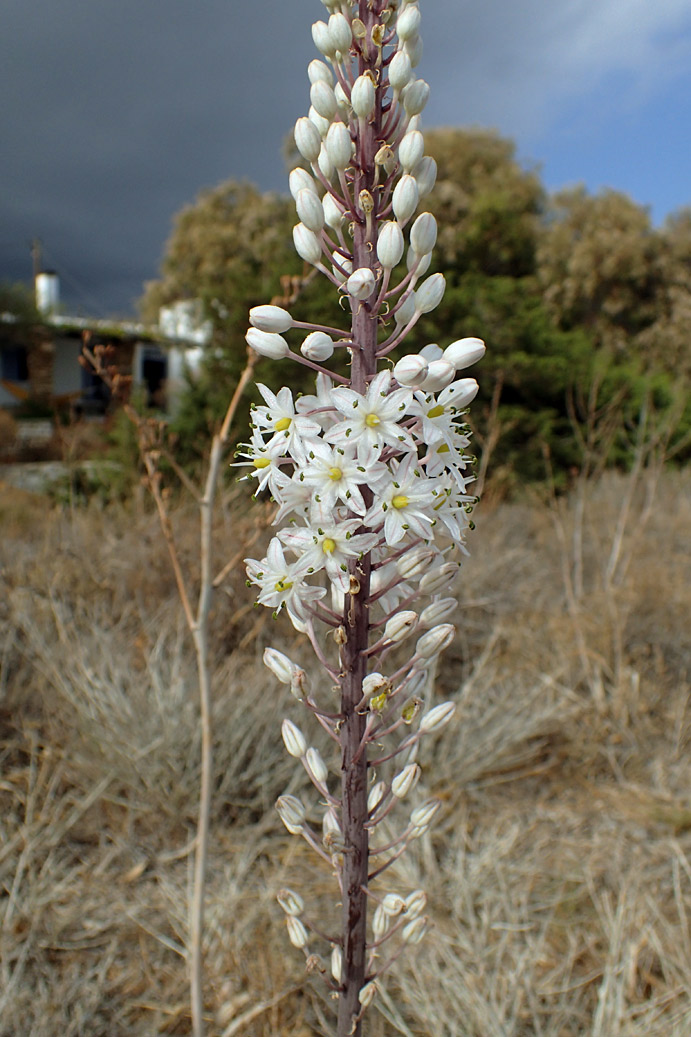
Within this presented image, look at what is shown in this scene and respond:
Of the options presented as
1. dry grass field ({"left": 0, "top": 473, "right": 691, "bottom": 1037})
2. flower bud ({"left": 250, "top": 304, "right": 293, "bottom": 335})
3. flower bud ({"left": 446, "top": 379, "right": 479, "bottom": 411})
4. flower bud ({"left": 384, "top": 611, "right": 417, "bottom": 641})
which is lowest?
dry grass field ({"left": 0, "top": 473, "right": 691, "bottom": 1037})

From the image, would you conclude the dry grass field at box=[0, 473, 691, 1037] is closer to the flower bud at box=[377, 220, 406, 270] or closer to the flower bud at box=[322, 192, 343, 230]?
the flower bud at box=[322, 192, 343, 230]

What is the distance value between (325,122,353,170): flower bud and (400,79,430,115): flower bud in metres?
0.20

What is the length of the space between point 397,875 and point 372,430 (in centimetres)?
258

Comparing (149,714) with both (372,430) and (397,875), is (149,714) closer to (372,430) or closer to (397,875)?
(397,875)

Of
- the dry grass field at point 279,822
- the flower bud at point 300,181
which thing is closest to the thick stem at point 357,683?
the flower bud at point 300,181

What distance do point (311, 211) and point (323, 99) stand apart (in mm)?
224

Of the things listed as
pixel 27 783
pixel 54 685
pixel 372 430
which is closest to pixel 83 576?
pixel 54 685

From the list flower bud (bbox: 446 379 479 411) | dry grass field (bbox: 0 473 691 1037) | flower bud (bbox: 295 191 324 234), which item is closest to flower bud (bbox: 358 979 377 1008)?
dry grass field (bbox: 0 473 691 1037)

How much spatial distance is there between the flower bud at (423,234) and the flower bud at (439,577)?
640 millimetres

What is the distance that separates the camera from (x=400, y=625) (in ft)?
4.56

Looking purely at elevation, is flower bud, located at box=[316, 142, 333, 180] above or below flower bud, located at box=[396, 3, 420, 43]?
below

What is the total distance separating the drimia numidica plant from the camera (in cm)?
130

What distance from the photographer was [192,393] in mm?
11195

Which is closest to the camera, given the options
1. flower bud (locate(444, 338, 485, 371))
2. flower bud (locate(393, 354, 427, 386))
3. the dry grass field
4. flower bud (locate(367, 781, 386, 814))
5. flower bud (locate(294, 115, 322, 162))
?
flower bud (locate(393, 354, 427, 386))
